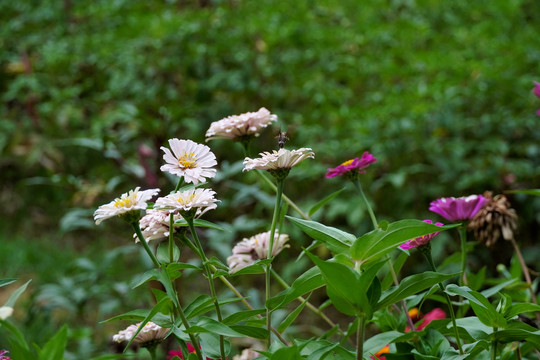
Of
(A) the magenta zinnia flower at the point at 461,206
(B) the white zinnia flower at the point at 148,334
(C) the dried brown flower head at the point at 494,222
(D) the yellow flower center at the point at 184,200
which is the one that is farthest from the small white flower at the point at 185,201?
(C) the dried brown flower head at the point at 494,222

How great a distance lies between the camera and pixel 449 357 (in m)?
0.48

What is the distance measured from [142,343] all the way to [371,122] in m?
1.37

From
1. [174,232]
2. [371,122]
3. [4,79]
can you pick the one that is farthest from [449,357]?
[4,79]

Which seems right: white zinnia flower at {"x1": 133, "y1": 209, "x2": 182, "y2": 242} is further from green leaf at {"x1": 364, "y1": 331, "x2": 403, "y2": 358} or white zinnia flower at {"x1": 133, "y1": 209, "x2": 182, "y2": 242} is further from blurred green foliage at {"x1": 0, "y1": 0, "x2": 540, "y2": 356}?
blurred green foliage at {"x1": 0, "y1": 0, "x2": 540, "y2": 356}

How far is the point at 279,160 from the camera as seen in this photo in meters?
0.52

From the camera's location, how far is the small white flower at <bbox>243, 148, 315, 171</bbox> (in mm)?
515

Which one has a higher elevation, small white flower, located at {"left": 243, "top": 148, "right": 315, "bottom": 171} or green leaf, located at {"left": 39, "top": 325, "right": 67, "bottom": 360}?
small white flower, located at {"left": 243, "top": 148, "right": 315, "bottom": 171}

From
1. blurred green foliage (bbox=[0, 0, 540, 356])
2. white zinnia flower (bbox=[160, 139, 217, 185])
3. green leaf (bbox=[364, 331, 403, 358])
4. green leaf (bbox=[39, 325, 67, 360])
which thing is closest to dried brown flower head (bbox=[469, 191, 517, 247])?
green leaf (bbox=[364, 331, 403, 358])

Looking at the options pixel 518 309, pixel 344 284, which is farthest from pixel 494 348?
pixel 344 284

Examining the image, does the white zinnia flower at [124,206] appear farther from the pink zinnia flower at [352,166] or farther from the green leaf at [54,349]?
the pink zinnia flower at [352,166]

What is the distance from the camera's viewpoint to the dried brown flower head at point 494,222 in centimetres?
75

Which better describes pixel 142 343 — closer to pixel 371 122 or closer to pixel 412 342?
pixel 412 342

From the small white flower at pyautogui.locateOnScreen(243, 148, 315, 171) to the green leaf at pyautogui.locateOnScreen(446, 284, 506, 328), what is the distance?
0.52ft

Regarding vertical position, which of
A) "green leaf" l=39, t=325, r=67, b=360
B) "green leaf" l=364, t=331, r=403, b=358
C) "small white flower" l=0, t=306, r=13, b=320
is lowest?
"green leaf" l=364, t=331, r=403, b=358
